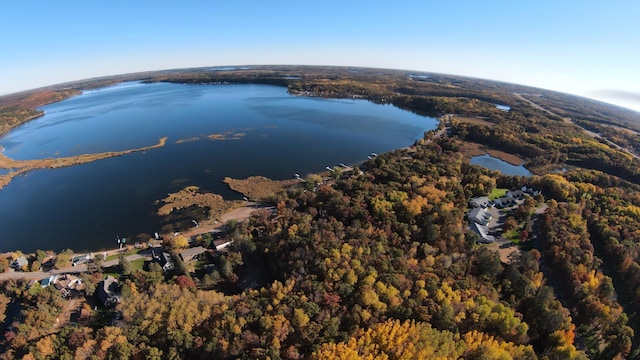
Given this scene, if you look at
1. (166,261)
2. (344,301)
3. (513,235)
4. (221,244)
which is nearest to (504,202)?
(513,235)

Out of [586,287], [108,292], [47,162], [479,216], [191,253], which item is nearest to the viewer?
[586,287]

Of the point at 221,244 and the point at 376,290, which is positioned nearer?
the point at 376,290

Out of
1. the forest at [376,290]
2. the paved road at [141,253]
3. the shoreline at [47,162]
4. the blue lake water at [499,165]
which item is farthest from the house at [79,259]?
the blue lake water at [499,165]

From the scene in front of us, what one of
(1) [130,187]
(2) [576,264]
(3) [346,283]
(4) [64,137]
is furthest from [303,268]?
(4) [64,137]

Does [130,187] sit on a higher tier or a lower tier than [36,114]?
lower

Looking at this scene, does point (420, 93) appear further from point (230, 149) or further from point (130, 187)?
point (130, 187)

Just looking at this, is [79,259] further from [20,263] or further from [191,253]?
[191,253]
